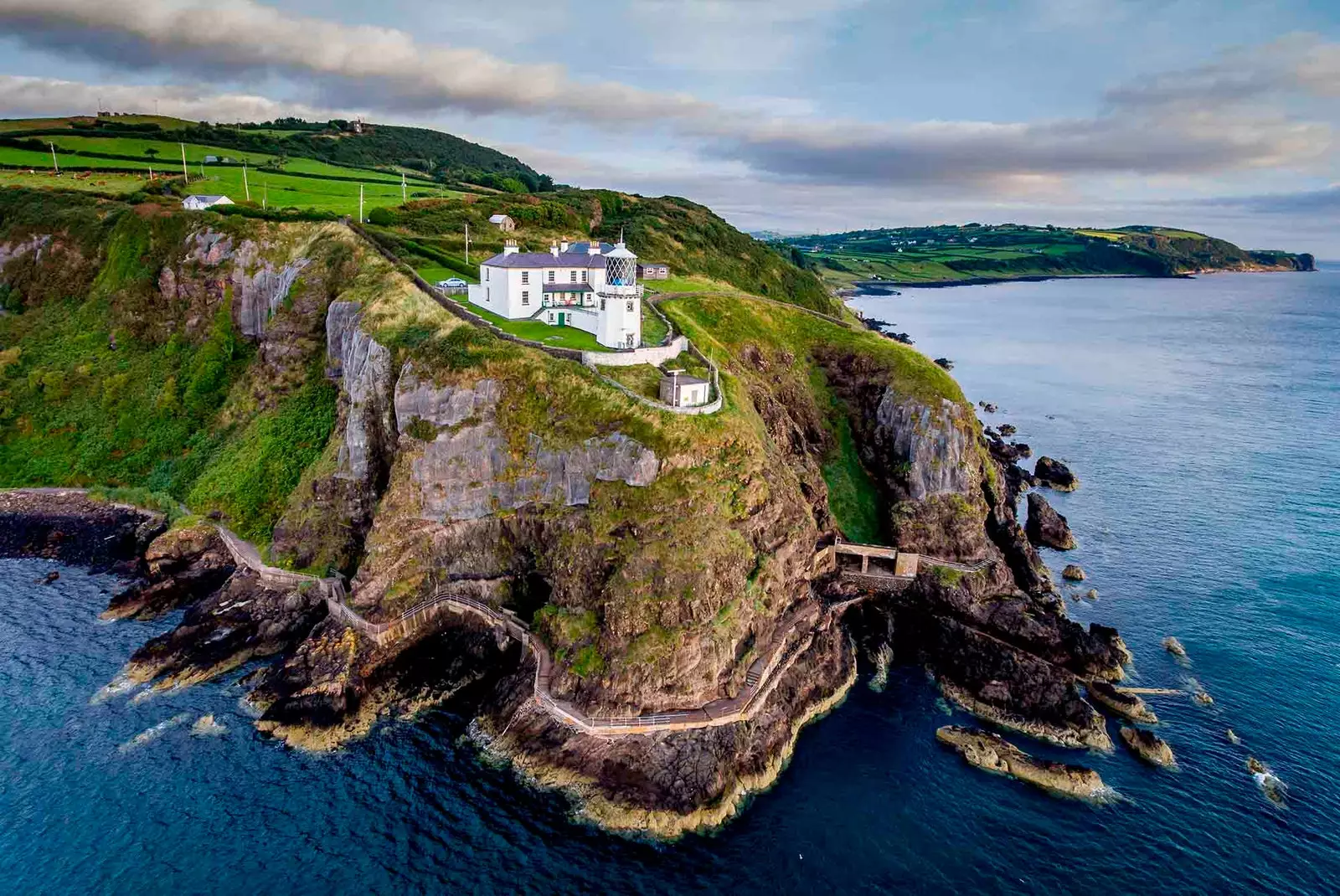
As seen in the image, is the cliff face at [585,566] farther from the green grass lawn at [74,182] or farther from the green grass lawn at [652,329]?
the green grass lawn at [74,182]

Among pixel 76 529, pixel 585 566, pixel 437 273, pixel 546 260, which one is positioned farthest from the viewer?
pixel 437 273

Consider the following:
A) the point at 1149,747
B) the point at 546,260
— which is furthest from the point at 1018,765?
the point at 546,260

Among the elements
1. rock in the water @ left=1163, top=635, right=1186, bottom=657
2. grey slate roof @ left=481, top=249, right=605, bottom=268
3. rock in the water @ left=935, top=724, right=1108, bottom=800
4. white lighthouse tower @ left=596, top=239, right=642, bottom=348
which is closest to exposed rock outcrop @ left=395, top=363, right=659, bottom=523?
white lighthouse tower @ left=596, top=239, right=642, bottom=348

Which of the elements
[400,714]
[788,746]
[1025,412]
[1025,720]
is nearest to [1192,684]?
[1025,720]

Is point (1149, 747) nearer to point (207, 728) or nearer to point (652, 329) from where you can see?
point (652, 329)

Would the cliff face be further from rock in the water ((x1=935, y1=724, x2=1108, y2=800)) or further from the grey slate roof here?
the grey slate roof

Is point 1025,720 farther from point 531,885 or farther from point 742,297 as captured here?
point 742,297
